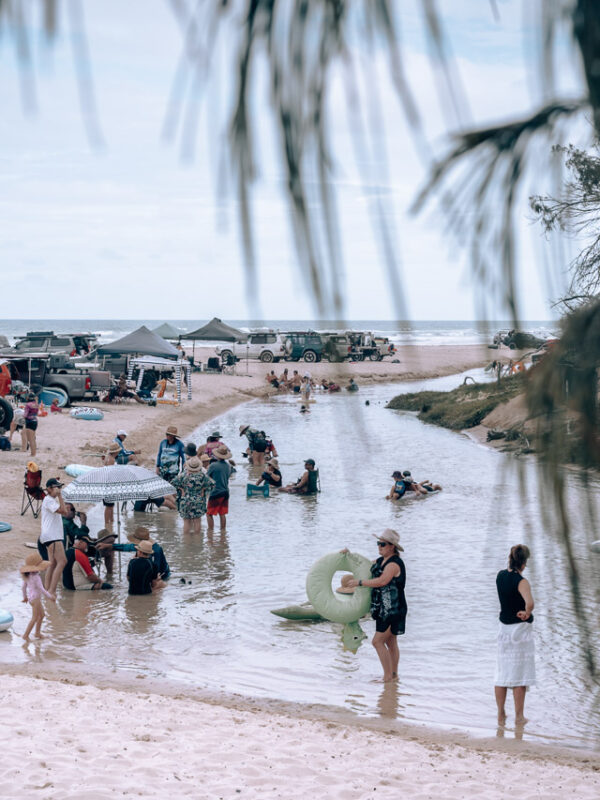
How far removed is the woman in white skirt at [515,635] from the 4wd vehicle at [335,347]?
5583 millimetres

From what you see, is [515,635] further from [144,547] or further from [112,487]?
[112,487]

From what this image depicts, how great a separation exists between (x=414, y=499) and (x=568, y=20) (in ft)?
62.6

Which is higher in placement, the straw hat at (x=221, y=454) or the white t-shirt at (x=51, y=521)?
the straw hat at (x=221, y=454)

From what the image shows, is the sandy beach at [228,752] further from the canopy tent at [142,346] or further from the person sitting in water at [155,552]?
the canopy tent at [142,346]

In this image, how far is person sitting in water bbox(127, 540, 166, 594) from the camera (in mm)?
11855

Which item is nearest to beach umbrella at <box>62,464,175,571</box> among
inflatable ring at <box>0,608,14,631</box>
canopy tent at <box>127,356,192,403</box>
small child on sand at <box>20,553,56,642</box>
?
inflatable ring at <box>0,608,14,631</box>

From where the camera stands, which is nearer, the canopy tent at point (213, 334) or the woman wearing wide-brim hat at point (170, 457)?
the woman wearing wide-brim hat at point (170, 457)

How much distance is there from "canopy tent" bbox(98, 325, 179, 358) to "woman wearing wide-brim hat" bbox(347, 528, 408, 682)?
23713 millimetres

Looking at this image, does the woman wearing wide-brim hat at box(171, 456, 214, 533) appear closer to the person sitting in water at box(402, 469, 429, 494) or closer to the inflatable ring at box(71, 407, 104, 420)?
the person sitting in water at box(402, 469, 429, 494)

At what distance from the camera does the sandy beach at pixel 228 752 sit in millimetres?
6531

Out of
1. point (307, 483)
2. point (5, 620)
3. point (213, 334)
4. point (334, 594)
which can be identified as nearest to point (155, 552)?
point (5, 620)

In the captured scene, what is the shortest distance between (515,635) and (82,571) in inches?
274

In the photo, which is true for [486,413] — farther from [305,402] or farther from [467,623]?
[467,623]

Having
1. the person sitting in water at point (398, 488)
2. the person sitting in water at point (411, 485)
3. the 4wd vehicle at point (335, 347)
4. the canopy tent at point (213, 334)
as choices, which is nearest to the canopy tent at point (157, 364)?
the canopy tent at point (213, 334)
